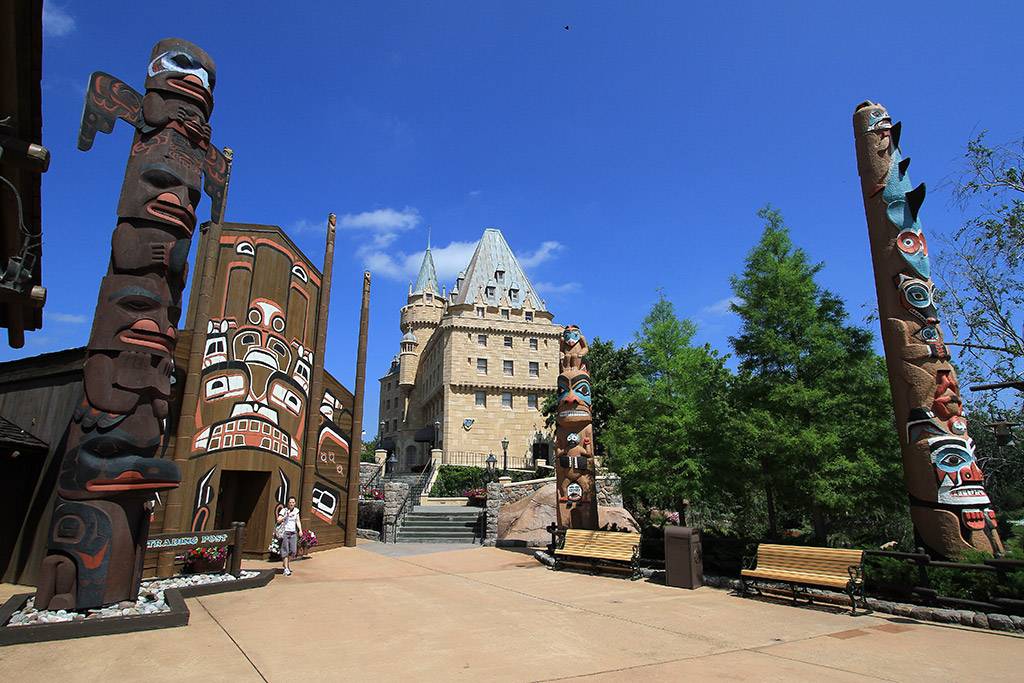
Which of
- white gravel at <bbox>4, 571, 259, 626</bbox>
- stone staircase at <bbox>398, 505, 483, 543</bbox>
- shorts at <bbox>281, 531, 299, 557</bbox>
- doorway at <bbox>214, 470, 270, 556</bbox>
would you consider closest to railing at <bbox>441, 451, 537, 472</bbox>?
stone staircase at <bbox>398, 505, 483, 543</bbox>

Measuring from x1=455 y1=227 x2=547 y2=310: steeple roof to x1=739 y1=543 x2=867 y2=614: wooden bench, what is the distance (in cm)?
4489

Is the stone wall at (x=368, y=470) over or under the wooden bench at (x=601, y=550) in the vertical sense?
over

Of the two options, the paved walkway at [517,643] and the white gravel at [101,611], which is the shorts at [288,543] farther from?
the white gravel at [101,611]

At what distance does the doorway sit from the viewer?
49.5 ft

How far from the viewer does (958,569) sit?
861 cm

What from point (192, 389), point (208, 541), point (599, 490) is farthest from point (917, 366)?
point (599, 490)

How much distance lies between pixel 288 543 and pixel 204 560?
89.9 inches

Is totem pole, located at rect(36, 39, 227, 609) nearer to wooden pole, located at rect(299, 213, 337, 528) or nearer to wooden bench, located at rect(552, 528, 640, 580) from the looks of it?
wooden pole, located at rect(299, 213, 337, 528)

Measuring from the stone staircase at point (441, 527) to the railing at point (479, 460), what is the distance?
22205 millimetres

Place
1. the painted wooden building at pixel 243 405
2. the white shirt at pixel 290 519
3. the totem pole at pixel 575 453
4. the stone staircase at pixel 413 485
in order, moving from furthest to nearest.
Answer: the stone staircase at pixel 413 485, the totem pole at pixel 575 453, the white shirt at pixel 290 519, the painted wooden building at pixel 243 405

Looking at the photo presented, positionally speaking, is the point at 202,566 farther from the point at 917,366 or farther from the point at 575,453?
→ the point at 917,366

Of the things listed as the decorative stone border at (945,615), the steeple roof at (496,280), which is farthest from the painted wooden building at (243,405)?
the steeple roof at (496,280)

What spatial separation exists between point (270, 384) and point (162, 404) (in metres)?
7.06

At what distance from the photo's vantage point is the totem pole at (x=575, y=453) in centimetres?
1538
